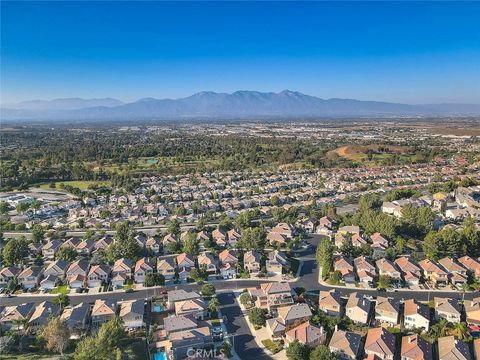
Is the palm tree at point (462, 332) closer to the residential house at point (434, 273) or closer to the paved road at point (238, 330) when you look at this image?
the residential house at point (434, 273)

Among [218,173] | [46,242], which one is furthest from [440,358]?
[218,173]

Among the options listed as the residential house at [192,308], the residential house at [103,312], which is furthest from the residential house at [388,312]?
the residential house at [103,312]

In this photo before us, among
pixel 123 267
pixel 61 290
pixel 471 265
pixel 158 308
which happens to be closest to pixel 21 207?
pixel 61 290

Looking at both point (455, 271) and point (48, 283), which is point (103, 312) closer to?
point (48, 283)

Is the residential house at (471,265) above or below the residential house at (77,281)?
above

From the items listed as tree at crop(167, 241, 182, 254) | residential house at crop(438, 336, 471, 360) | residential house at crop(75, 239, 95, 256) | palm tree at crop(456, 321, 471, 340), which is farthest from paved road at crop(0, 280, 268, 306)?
palm tree at crop(456, 321, 471, 340)

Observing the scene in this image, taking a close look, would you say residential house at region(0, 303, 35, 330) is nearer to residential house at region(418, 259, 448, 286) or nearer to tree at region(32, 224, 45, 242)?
tree at region(32, 224, 45, 242)

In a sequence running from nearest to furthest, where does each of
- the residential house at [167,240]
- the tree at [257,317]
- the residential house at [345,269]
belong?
the tree at [257,317] → the residential house at [345,269] → the residential house at [167,240]
